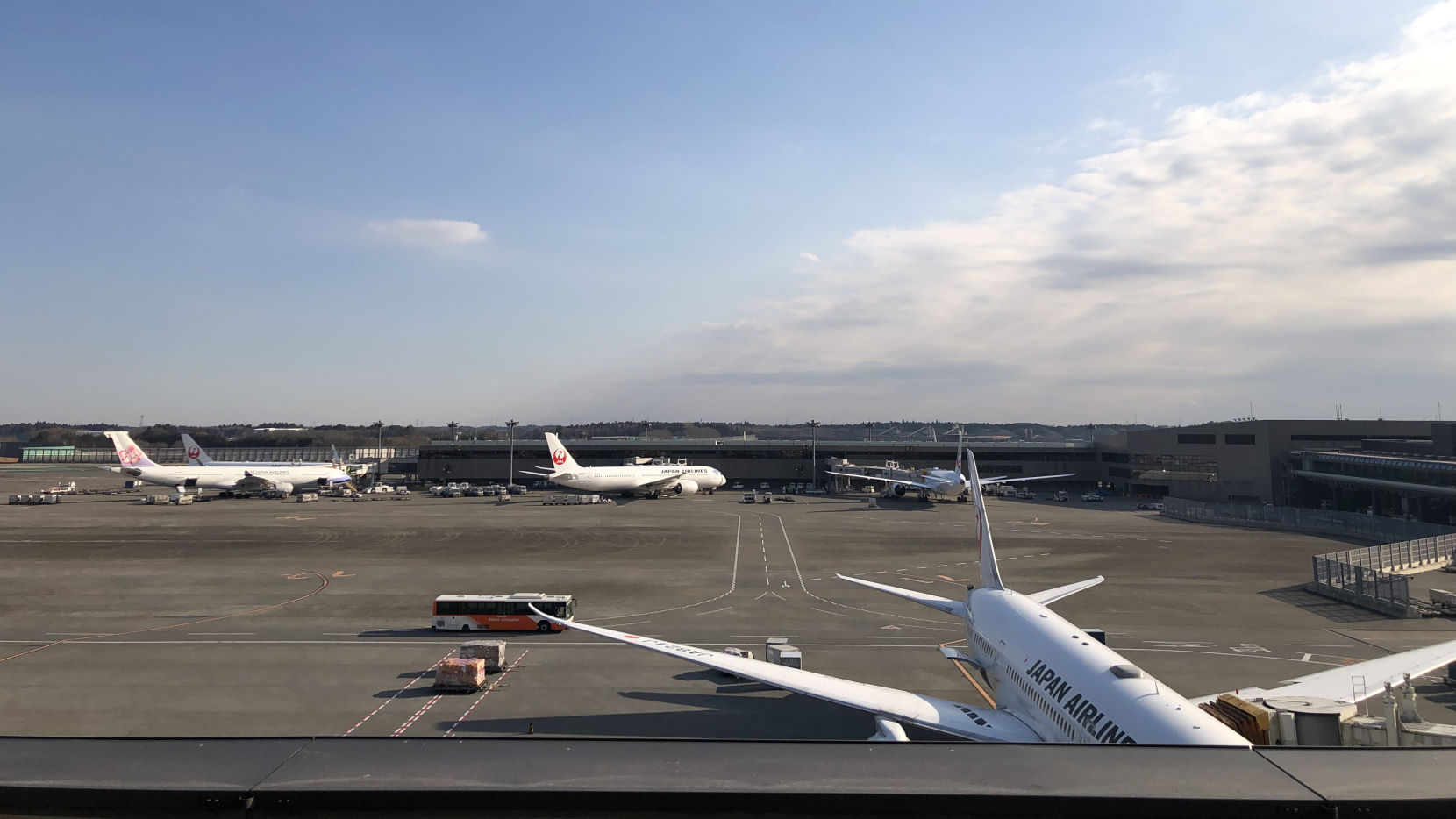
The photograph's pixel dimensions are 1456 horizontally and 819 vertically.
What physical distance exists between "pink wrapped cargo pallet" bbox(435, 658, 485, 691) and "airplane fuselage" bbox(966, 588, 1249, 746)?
18.2m

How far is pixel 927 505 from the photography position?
104 meters

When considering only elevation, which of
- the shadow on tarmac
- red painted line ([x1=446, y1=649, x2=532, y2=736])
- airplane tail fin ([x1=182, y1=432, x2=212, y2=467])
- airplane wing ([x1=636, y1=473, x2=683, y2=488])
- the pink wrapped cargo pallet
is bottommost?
the shadow on tarmac

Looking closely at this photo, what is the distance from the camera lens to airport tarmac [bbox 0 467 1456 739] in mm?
26125

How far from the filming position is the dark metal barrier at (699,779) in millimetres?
5340

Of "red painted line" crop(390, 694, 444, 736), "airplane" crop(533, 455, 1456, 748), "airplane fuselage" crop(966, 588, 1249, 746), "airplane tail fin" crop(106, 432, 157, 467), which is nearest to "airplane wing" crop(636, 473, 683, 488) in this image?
"airplane tail fin" crop(106, 432, 157, 467)

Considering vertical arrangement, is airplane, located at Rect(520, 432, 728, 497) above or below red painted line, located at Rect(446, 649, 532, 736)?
above

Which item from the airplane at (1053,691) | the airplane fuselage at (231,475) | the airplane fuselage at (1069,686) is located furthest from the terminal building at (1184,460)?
the airplane fuselage at (1069,686)

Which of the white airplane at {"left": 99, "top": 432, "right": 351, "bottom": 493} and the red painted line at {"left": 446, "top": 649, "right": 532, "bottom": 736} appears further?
the white airplane at {"left": 99, "top": 432, "right": 351, "bottom": 493}

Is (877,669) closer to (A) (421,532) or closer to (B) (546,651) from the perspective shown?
(B) (546,651)

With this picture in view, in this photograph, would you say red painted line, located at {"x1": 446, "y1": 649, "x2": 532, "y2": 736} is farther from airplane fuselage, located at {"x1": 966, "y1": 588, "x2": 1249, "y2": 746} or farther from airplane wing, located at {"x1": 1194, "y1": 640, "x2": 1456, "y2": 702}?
airplane wing, located at {"x1": 1194, "y1": 640, "x2": 1456, "y2": 702}

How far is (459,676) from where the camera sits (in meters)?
28.1

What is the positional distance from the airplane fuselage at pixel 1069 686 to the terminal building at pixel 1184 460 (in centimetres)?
7553

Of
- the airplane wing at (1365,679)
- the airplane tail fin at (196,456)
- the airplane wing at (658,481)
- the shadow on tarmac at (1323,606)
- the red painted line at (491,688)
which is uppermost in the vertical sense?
the airplane tail fin at (196,456)

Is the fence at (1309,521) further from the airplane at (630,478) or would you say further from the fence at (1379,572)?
the airplane at (630,478)
